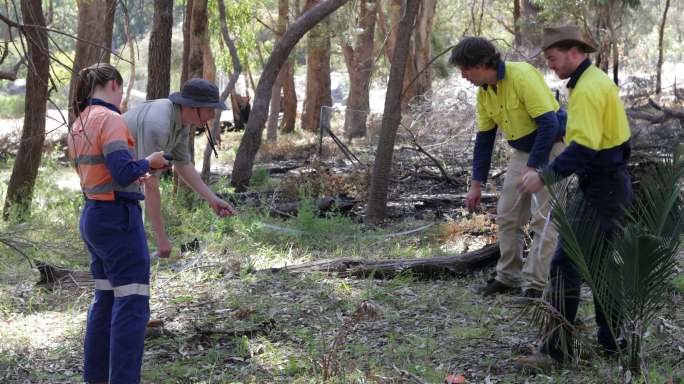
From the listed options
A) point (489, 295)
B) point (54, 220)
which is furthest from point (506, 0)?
point (489, 295)

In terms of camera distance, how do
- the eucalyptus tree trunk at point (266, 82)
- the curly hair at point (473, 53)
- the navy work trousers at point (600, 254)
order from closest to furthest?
the navy work trousers at point (600, 254), the curly hair at point (473, 53), the eucalyptus tree trunk at point (266, 82)

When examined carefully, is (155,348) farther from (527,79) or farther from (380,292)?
(527,79)

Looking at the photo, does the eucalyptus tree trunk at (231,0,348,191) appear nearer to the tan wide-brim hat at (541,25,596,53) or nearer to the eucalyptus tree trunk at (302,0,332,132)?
the tan wide-brim hat at (541,25,596,53)

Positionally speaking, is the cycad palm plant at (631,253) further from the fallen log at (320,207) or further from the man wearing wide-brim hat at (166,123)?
the fallen log at (320,207)

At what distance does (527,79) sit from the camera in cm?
570

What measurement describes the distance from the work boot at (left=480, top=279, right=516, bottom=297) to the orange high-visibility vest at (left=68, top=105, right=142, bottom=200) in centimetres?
324

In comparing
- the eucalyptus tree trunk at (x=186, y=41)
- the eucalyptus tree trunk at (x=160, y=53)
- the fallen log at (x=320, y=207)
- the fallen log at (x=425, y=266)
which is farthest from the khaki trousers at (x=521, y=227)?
the eucalyptus tree trunk at (x=186, y=41)

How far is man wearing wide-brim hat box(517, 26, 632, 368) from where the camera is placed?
14.2ft

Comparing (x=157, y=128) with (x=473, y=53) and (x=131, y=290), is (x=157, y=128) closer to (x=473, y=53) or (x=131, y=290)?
(x=131, y=290)

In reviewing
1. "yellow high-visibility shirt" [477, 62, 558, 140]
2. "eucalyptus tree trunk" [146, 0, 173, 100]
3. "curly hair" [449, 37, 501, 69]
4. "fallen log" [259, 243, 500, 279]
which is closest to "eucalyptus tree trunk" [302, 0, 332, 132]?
"eucalyptus tree trunk" [146, 0, 173, 100]

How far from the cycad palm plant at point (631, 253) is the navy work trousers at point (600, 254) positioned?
2.1 inches

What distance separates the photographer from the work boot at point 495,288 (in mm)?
6496

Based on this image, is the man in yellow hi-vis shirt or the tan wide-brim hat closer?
the tan wide-brim hat

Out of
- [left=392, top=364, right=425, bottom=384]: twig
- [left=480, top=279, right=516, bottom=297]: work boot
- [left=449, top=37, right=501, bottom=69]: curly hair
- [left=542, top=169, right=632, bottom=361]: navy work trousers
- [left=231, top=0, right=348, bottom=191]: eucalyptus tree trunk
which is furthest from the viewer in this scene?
[left=231, top=0, right=348, bottom=191]: eucalyptus tree trunk
